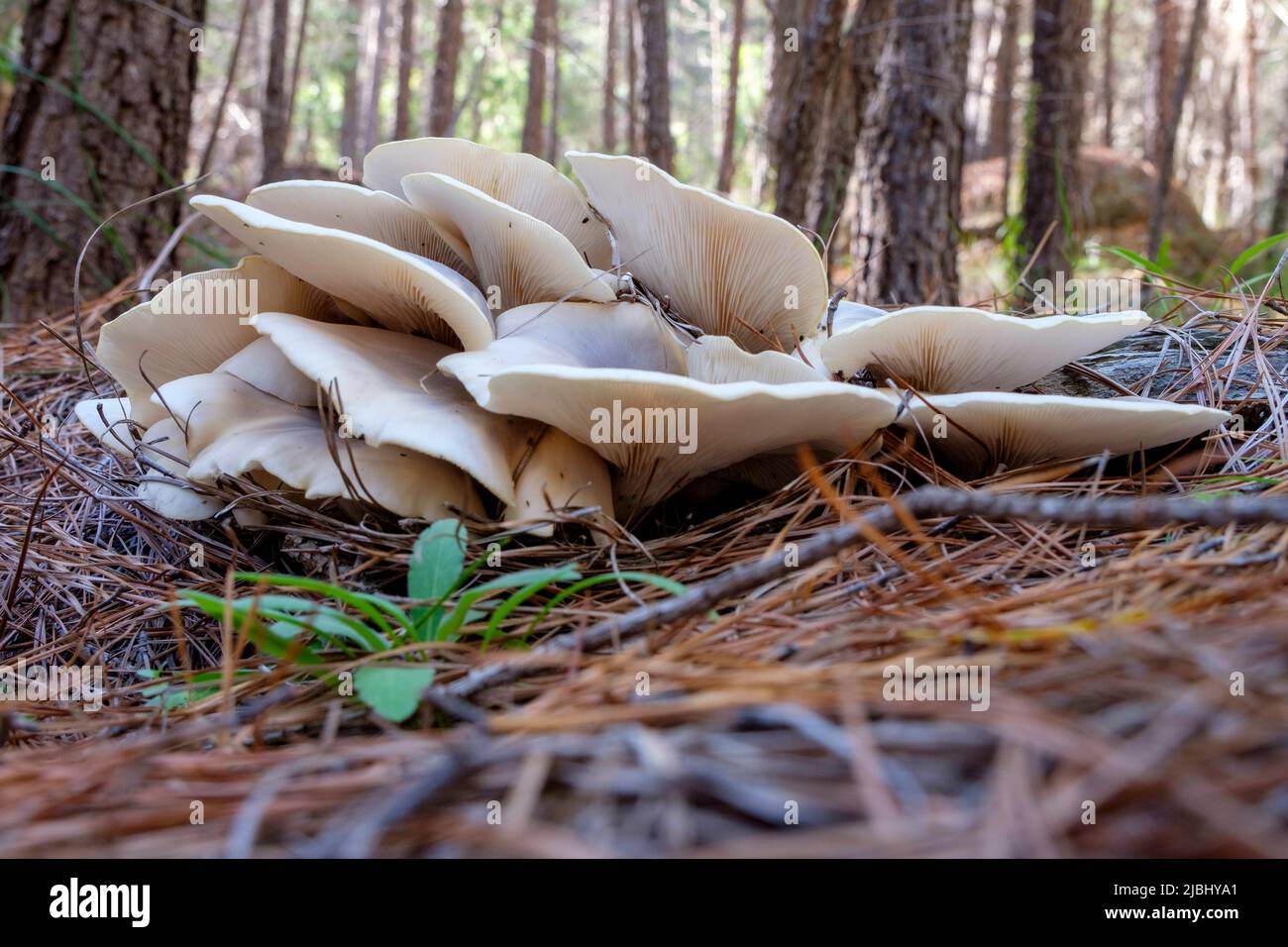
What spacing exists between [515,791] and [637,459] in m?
0.87

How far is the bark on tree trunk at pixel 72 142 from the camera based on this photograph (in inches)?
128

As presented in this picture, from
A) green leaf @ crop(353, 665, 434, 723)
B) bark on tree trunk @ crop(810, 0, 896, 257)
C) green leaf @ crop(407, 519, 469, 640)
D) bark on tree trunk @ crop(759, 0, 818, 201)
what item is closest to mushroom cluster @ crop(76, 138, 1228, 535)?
green leaf @ crop(407, 519, 469, 640)

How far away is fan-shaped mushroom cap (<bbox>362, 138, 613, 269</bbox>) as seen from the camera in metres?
1.72

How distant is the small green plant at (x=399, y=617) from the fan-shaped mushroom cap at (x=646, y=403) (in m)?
0.25

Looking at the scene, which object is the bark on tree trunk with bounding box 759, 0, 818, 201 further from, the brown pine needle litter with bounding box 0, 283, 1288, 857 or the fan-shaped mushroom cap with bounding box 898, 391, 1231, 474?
the brown pine needle litter with bounding box 0, 283, 1288, 857

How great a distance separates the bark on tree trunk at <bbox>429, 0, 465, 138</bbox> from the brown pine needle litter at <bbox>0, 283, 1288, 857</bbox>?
25.8 ft

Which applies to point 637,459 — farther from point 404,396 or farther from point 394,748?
point 394,748

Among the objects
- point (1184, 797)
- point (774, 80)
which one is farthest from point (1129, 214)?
point (1184, 797)

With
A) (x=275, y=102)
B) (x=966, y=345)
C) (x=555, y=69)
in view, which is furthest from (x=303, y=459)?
(x=555, y=69)

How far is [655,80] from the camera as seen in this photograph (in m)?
5.92

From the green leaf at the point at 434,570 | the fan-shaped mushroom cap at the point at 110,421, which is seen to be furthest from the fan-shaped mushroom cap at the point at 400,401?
the fan-shaped mushroom cap at the point at 110,421

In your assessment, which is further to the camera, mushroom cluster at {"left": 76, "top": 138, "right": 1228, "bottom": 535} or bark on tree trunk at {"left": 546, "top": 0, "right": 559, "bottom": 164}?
bark on tree trunk at {"left": 546, "top": 0, "right": 559, "bottom": 164}

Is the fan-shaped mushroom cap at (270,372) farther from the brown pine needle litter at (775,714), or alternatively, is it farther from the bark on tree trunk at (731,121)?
the bark on tree trunk at (731,121)

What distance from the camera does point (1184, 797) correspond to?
0.70 meters
